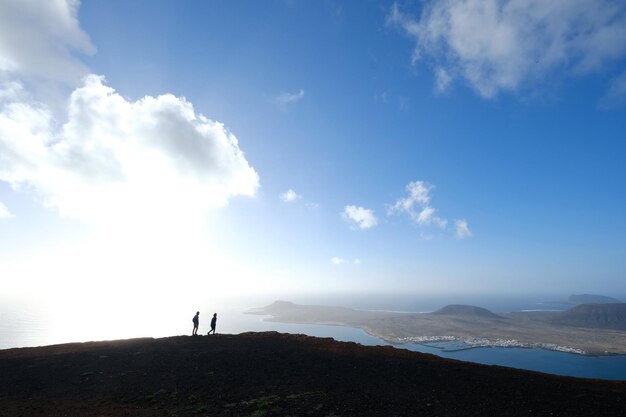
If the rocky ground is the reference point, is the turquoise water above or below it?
below

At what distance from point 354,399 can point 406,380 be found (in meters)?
4.34

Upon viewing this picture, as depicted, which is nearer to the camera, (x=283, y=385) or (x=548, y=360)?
(x=283, y=385)

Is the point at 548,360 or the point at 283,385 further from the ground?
the point at 283,385

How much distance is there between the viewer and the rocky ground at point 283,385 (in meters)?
15.0

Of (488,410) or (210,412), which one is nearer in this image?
(488,410)

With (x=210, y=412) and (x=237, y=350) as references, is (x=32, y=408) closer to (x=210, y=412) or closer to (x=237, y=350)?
(x=210, y=412)

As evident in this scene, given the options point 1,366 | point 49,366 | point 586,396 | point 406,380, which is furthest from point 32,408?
point 586,396

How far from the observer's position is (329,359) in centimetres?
2345

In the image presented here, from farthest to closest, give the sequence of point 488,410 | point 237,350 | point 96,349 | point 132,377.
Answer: point 96,349 < point 237,350 < point 132,377 < point 488,410

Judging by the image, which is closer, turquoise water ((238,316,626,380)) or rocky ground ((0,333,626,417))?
rocky ground ((0,333,626,417))

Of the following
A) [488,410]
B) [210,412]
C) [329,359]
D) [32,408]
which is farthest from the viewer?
[329,359]

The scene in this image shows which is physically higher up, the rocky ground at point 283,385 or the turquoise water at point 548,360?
the rocky ground at point 283,385

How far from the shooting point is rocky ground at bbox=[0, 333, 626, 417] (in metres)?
15.0

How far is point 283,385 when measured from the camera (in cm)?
1853
